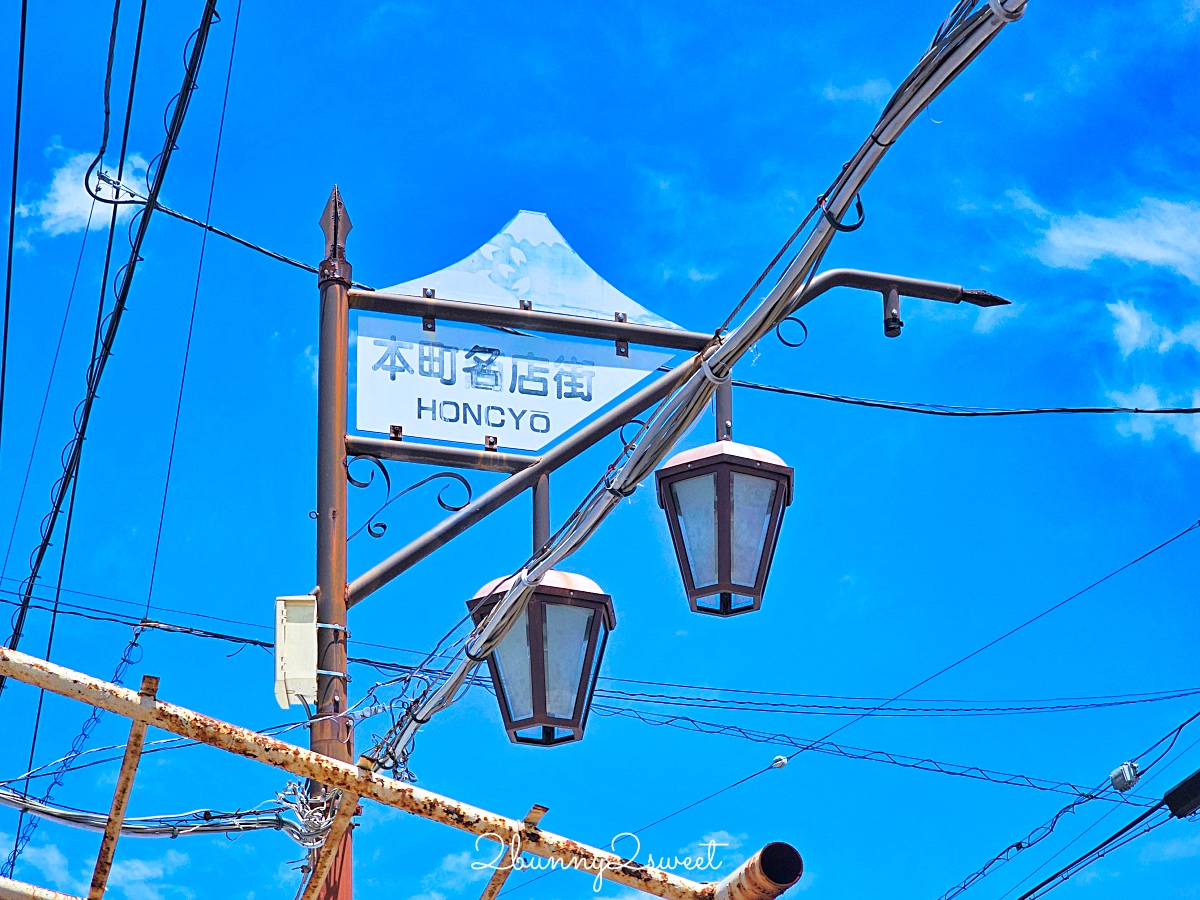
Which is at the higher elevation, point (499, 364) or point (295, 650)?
point (499, 364)

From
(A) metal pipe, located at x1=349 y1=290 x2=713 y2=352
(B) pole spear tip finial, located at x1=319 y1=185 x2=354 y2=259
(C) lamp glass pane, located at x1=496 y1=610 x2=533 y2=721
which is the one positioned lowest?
(C) lamp glass pane, located at x1=496 y1=610 x2=533 y2=721

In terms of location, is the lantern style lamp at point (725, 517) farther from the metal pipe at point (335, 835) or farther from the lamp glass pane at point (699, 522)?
the metal pipe at point (335, 835)

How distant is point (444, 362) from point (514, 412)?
420mm

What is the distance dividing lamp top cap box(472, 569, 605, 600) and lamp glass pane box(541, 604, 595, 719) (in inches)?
3.3

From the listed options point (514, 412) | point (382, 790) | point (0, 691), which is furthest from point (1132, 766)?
point (382, 790)

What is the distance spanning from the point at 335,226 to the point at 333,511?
147cm

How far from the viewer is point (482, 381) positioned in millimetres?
7387

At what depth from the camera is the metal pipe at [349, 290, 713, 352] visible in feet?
24.1

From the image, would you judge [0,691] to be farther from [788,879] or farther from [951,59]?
[951,59]

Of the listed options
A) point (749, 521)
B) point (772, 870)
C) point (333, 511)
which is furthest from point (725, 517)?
point (333, 511)

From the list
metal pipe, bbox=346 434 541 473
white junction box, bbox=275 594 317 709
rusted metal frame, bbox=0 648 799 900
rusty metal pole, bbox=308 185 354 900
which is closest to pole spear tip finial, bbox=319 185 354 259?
rusty metal pole, bbox=308 185 354 900

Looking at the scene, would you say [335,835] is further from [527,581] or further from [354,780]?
[527,581]

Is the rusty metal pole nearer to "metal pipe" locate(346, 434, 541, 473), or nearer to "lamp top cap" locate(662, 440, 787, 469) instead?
"metal pipe" locate(346, 434, 541, 473)

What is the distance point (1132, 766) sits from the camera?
13.4 meters
